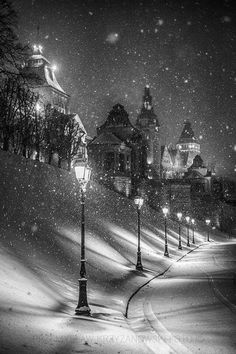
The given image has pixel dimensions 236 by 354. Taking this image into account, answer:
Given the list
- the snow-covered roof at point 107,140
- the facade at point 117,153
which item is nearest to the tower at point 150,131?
the facade at point 117,153

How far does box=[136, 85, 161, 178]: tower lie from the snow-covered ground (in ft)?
296

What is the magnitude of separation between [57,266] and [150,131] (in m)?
120

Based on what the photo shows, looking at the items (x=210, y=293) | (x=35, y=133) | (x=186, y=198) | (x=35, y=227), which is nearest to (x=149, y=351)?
(x=210, y=293)

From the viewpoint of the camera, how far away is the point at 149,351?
25.9 feet

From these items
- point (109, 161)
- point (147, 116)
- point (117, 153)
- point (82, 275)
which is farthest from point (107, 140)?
point (82, 275)

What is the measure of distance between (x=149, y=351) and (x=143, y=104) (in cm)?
14011

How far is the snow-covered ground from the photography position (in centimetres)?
840

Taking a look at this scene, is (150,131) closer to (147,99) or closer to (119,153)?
(147,99)

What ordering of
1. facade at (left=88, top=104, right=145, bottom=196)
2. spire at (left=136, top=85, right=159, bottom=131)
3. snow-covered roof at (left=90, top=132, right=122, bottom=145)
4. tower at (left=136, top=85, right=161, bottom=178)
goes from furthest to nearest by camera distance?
spire at (left=136, top=85, right=159, bottom=131) → tower at (left=136, top=85, right=161, bottom=178) → snow-covered roof at (left=90, top=132, right=122, bottom=145) → facade at (left=88, top=104, right=145, bottom=196)

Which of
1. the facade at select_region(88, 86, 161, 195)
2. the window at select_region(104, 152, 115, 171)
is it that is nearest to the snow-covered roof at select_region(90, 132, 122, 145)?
the facade at select_region(88, 86, 161, 195)

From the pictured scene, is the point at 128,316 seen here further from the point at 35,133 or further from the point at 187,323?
the point at 35,133

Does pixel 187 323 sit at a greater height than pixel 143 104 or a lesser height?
lesser

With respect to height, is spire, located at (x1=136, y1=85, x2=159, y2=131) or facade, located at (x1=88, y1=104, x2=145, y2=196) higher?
spire, located at (x1=136, y1=85, x2=159, y2=131)

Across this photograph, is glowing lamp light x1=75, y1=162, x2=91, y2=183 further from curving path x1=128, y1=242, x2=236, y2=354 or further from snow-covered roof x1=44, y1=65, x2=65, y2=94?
snow-covered roof x1=44, y1=65, x2=65, y2=94
